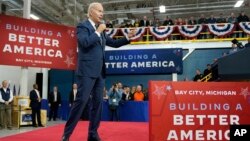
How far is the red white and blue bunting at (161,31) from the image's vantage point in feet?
52.2

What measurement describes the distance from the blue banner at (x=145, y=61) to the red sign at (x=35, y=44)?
4.87 metres

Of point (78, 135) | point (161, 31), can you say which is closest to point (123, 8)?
point (161, 31)

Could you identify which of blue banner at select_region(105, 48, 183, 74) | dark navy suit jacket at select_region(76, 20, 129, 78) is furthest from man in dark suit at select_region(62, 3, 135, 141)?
blue banner at select_region(105, 48, 183, 74)

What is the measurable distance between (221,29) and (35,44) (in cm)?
908

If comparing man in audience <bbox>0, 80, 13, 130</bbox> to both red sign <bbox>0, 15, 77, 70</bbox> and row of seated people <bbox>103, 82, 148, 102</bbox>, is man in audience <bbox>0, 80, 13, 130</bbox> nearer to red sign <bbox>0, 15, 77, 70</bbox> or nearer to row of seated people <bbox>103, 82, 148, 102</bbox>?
red sign <bbox>0, 15, 77, 70</bbox>

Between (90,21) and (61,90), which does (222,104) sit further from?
(61,90)

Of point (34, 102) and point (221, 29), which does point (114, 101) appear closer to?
point (34, 102)

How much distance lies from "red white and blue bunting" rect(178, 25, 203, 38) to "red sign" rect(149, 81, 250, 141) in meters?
12.8

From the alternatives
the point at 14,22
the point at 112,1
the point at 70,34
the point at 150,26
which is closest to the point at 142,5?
the point at 112,1

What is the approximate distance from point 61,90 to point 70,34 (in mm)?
6900

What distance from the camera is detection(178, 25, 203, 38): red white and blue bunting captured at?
51.3 feet

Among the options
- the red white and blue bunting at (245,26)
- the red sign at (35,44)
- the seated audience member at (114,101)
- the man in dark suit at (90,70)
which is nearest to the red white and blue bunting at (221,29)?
the red white and blue bunting at (245,26)

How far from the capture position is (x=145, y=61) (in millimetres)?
15484

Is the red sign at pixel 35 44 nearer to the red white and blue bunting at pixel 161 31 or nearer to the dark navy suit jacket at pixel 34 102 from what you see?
the dark navy suit jacket at pixel 34 102
